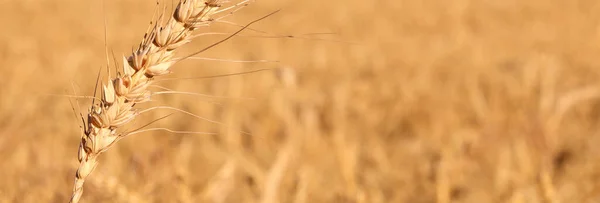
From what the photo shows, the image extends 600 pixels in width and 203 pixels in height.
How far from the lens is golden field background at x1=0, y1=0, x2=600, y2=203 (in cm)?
142

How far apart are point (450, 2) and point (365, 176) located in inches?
206

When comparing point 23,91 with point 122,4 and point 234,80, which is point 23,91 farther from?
point 122,4

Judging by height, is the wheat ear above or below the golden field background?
above

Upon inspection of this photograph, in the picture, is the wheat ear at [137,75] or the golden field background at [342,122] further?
the golden field background at [342,122]

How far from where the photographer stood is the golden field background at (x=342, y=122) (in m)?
1.42

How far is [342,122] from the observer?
7.25ft

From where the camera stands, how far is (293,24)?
18.4 ft

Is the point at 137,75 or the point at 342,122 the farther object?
the point at 342,122

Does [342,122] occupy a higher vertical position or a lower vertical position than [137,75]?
lower

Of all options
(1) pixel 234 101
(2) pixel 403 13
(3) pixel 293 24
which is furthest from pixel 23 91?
(2) pixel 403 13

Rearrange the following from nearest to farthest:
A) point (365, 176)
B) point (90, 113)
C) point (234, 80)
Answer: point (90, 113), point (365, 176), point (234, 80)

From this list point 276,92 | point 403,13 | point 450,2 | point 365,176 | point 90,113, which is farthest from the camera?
point 450,2

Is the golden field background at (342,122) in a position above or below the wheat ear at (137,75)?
below

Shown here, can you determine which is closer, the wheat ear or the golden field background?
the wheat ear
